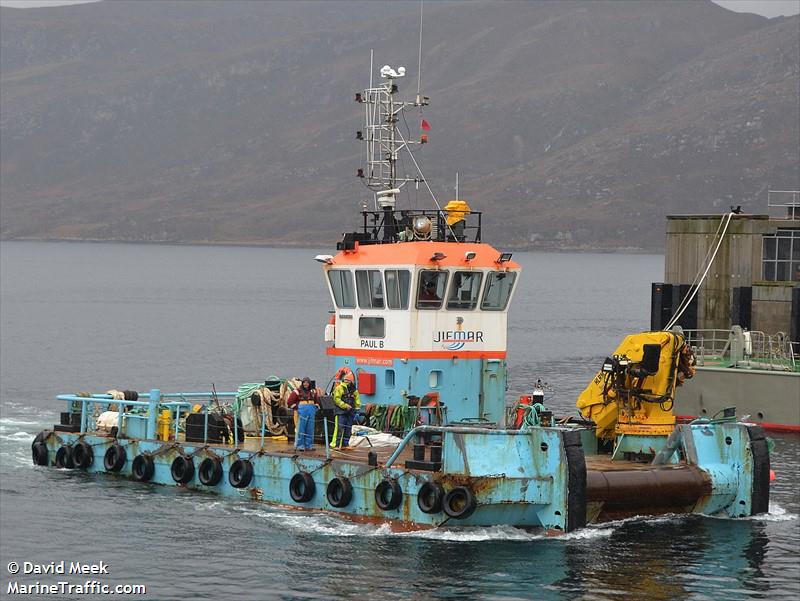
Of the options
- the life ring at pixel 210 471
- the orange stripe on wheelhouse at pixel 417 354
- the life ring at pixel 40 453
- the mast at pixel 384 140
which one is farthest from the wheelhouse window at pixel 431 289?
the life ring at pixel 40 453

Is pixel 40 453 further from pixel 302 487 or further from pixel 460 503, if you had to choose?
pixel 460 503

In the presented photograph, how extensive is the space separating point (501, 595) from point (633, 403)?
571cm

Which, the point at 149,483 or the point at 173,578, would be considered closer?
the point at 173,578

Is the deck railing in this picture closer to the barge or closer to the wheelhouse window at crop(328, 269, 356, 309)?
the barge

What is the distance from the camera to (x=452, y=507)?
24922 mm

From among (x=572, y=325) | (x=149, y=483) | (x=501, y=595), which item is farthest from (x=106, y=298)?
(x=501, y=595)

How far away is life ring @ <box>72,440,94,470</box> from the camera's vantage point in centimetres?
3297

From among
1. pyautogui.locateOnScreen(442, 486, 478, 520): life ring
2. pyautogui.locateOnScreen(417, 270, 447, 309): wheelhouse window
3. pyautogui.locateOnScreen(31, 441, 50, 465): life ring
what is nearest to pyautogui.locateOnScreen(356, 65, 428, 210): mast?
pyautogui.locateOnScreen(417, 270, 447, 309): wheelhouse window

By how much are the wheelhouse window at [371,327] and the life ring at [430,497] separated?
5010mm

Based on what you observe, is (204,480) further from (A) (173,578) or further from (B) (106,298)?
(B) (106,298)

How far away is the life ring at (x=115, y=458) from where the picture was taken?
3198cm

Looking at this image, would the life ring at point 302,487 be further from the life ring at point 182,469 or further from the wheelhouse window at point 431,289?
the wheelhouse window at point 431,289

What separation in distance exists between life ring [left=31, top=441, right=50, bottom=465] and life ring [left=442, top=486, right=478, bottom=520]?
12712mm

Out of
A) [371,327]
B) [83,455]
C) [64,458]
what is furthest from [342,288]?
[64,458]
